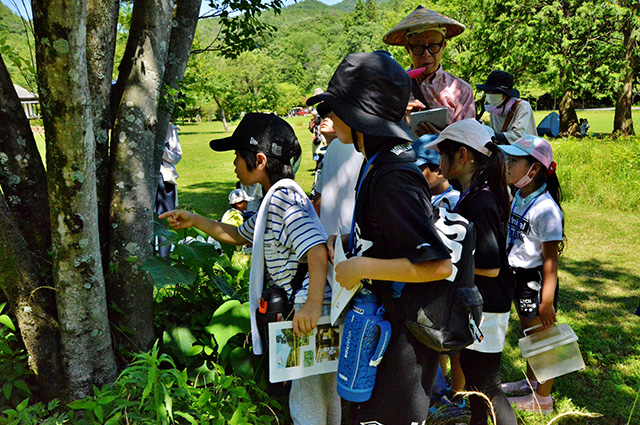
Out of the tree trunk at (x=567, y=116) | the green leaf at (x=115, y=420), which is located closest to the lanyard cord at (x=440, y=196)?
the green leaf at (x=115, y=420)

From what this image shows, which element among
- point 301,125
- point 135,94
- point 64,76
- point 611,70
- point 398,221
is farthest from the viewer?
point 301,125

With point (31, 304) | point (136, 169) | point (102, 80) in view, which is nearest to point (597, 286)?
point (136, 169)

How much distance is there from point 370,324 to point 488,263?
849 millimetres

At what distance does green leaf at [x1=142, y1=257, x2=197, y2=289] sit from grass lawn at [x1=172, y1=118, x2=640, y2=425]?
7.50 ft

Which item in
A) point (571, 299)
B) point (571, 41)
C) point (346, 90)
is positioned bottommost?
point (571, 299)

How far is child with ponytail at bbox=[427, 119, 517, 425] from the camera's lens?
7.79 ft

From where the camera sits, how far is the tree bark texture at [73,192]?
194 centimetres

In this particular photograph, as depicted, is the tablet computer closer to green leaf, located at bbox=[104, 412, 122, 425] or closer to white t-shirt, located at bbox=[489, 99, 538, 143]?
white t-shirt, located at bbox=[489, 99, 538, 143]

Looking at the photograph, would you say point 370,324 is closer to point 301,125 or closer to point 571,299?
point 571,299

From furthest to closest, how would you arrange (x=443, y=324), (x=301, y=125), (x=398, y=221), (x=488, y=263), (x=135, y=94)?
(x=301, y=125) → (x=135, y=94) → (x=488, y=263) → (x=443, y=324) → (x=398, y=221)

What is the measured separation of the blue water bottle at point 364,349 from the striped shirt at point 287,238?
0.42 meters

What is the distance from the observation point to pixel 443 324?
179cm

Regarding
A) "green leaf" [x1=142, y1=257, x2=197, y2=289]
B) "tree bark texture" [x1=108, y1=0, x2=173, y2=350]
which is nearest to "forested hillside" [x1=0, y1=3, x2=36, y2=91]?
"tree bark texture" [x1=108, y1=0, x2=173, y2=350]

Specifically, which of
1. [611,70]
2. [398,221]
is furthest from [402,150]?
[611,70]
